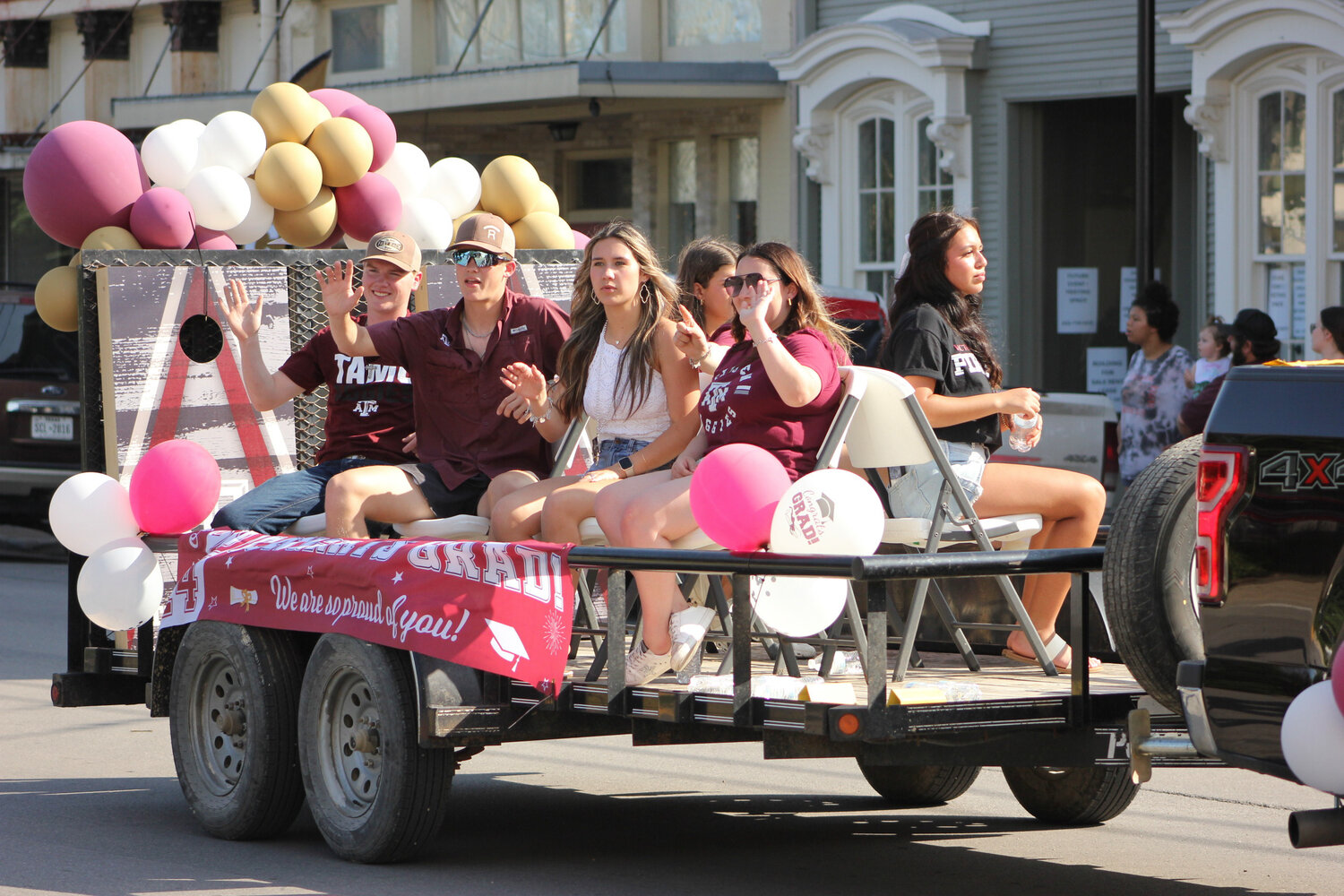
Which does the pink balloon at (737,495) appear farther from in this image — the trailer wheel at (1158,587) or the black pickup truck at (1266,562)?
the black pickup truck at (1266,562)

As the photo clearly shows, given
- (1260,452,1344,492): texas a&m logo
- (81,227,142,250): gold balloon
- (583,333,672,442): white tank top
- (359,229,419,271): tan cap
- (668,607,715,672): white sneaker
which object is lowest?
(668,607,715,672): white sneaker

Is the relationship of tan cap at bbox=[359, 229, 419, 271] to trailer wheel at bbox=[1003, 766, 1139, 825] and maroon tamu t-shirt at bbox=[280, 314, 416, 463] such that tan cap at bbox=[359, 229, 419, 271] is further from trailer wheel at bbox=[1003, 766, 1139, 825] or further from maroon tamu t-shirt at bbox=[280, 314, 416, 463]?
trailer wheel at bbox=[1003, 766, 1139, 825]

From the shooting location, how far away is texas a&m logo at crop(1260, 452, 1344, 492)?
15.1 ft

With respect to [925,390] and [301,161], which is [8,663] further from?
[925,390]

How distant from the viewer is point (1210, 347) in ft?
41.5

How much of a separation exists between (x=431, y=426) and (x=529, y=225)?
210cm

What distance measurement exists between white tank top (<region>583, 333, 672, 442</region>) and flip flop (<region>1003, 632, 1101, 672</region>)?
4.74ft

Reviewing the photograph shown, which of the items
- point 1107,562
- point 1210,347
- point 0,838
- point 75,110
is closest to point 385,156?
point 0,838

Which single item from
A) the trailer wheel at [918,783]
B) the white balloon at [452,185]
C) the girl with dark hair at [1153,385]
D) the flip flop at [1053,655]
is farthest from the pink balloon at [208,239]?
the girl with dark hair at [1153,385]

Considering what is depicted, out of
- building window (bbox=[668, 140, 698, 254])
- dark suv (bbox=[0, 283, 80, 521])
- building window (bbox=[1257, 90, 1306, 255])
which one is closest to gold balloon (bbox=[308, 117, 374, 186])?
dark suv (bbox=[0, 283, 80, 521])

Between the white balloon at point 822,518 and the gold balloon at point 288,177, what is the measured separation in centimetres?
391

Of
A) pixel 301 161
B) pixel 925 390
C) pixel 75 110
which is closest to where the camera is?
pixel 925 390

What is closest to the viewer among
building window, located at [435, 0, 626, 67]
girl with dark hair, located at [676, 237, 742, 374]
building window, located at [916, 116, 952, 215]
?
girl with dark hair, located at [676, 237, 742, 374]

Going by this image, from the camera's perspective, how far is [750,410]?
625 cm
